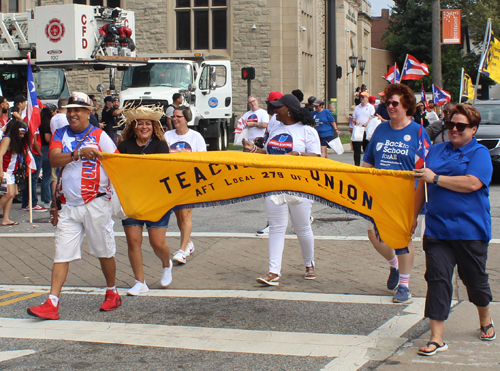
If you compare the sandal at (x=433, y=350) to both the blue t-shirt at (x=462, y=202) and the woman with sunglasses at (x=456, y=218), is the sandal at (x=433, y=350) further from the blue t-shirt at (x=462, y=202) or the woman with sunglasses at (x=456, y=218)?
the blue t-shirt at (x=462, y=202)

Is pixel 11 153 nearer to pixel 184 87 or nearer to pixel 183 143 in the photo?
pixel 183 143

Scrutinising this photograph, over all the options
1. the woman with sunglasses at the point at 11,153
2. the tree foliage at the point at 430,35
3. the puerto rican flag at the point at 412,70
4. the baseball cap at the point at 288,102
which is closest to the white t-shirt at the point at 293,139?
the baseball cap at the point at 288,102

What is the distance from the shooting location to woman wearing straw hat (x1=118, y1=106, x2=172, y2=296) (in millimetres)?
6137

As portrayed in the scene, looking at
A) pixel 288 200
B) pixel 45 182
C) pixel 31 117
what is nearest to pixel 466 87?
pixel 45 182

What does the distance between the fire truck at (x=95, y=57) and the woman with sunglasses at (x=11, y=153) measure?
7.03 m

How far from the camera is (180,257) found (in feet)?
24.6

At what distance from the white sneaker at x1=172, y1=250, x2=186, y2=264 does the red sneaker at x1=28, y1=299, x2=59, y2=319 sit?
2.07 m

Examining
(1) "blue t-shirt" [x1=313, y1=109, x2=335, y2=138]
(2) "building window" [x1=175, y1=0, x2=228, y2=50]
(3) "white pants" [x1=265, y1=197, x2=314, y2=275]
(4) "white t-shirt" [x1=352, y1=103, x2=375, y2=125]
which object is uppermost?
(2) "building window" [x1=175, y1=0, x2=228, y2=50]

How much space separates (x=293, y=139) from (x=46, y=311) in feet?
9.21

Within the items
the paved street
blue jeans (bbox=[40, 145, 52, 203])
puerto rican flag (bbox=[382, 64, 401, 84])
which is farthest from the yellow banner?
puerto rican flag (bbox=[382, 64, 401, 84])

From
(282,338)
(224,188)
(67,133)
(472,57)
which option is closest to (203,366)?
(282,338)

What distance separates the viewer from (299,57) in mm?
29656

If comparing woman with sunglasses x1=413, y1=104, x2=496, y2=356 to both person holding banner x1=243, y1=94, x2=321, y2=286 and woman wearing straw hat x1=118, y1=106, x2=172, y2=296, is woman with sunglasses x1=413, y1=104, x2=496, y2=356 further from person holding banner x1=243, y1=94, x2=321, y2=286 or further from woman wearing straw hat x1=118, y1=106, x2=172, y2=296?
woman wearing straw hat x1=118, y1=106, x2=172, y2=296

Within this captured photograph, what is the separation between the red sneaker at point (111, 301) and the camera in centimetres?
580
